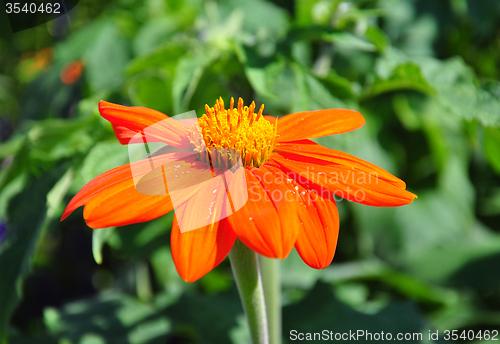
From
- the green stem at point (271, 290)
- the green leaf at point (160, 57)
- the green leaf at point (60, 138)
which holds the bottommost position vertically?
the green stem at point (271, 290)

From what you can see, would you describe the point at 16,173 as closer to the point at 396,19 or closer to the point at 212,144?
the point at 212,144

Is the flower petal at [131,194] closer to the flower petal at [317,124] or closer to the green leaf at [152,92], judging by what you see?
the flower petal at [317,124]

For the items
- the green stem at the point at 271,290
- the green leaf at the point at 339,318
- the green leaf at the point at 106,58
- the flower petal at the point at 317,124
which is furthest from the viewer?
the green leaf at the point at 106,58

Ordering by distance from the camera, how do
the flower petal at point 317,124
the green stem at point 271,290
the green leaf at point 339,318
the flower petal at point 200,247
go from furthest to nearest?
the green leaf at point 339,318
the green stem at point 271,290
the flower petal at point 317,124
the flower petal at point 200,247

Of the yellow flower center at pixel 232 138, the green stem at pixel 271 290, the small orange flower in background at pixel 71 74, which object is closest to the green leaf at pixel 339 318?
the green stem at pixel 271 290

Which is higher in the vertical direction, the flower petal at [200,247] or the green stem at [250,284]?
the flower petal at [200,247]

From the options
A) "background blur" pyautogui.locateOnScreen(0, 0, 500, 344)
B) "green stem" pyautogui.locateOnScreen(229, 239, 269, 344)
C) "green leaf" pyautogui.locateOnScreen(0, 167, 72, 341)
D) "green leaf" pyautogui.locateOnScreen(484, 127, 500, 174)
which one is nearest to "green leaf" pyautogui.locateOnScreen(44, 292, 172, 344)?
"background blur" pyautogui.locateOnScreen(0, 0, 500, 344)

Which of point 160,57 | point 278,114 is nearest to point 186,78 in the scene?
point 160,57

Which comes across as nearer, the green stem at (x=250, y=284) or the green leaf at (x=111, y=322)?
the green stem at (x=250, y=284)
